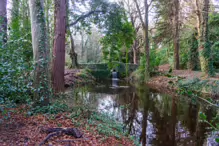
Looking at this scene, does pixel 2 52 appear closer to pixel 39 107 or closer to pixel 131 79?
pixel 39 107

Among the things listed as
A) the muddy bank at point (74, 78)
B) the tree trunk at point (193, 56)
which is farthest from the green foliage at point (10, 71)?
the tree trunk at point (193, 56)

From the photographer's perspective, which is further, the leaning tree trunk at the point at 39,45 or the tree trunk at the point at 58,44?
the tree trunk at the point at 58,44

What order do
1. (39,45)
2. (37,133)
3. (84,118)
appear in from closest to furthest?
→ (37,133) < (39,45) < (84,118)

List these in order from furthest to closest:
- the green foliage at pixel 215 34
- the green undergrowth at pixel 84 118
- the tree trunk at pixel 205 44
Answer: the green foliage at pixel 215 34 < the tree trunk at pixel 205 44 < the green undergrowth at pixel 84 118

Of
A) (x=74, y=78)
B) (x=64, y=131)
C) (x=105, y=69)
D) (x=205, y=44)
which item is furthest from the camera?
(x=105, y=69)

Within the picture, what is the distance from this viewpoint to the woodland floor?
2.99m

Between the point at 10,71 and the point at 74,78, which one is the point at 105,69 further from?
the point at 10,71

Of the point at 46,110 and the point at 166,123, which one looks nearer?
the point at 46,110

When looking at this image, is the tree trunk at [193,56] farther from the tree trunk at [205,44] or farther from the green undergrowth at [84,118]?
the green undergrowth at [84,118]

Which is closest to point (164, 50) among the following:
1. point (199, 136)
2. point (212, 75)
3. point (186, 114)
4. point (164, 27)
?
point (164, 27)

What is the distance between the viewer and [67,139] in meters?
3.24

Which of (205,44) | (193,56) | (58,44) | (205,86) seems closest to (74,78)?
(58,44)

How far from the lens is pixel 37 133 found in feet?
10.8

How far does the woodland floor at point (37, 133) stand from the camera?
2.99m
